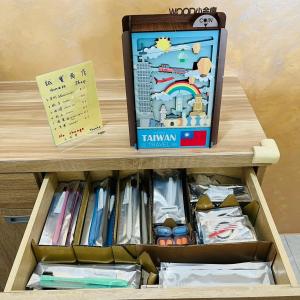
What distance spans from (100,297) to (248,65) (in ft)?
2.65

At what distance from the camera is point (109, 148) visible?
81 centimetres

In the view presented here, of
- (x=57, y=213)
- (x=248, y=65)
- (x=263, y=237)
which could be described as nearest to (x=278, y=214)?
(x=248, y=65)

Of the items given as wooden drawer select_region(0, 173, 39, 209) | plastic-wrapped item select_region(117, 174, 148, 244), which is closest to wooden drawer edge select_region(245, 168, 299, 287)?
plastic-wrapped item select_region(117, 174, 148, 244)

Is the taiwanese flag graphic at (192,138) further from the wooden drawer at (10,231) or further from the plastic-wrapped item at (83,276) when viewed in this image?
the wooden drawer at (10,231)

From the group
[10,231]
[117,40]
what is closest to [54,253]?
[10,231]

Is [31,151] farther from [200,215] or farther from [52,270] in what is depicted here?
[200,215]

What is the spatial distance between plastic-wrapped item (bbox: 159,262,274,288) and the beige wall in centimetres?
62

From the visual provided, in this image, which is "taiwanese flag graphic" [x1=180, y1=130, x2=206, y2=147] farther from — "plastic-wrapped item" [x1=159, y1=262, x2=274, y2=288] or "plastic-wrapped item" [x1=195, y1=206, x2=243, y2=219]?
"plastic-wrapped item" [x1=159, y1=262, x2=274, y2=288]

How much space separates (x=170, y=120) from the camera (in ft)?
2.46

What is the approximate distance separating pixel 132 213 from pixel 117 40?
1.70ft

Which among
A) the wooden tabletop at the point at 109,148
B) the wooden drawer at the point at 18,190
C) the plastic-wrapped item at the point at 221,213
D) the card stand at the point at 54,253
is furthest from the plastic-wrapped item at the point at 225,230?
the wooden drawer at the point at 18,190

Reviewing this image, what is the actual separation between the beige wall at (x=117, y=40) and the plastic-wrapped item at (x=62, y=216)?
41 cm

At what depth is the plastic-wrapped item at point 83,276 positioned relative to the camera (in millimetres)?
680

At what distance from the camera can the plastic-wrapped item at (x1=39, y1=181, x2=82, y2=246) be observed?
0.77 meters
